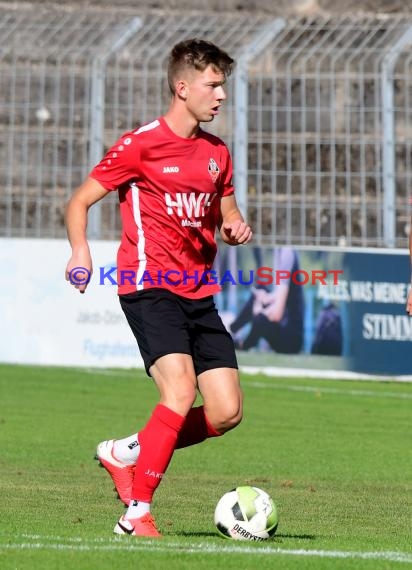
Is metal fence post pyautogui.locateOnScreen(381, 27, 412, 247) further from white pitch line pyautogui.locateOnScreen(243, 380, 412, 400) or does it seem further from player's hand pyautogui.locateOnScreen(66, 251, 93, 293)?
player's hand pyautogui.locateOnScreen(66, 251, 93, 293)

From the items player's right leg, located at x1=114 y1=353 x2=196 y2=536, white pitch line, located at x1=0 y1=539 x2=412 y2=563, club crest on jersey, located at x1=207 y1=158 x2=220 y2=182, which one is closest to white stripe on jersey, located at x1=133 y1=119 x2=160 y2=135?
club crest on jersey, located at x1=207 y1=158 x2=220 y2=182

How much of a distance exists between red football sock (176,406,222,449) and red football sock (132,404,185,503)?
414mm

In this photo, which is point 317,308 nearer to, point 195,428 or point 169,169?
point 195,428

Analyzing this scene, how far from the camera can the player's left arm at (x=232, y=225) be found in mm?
7258

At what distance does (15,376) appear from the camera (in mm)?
19125

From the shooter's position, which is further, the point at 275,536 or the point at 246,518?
the point at 275,536

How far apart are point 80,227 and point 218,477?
366 cm

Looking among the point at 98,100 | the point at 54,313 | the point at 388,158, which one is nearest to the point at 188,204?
the point at 388,158

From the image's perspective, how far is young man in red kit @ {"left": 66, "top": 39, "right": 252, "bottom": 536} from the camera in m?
7.12

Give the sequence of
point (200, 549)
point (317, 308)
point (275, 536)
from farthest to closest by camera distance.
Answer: point (317, 308) → point (275, 536) → point (200, 549)

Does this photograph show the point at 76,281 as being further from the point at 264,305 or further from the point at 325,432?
the point at 264,305

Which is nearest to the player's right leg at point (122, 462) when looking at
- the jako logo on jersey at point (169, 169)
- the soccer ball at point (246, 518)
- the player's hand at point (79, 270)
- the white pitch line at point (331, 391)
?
the soccer ball at point (246, 518)

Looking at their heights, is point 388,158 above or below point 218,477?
above

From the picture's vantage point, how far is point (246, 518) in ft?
22.3
